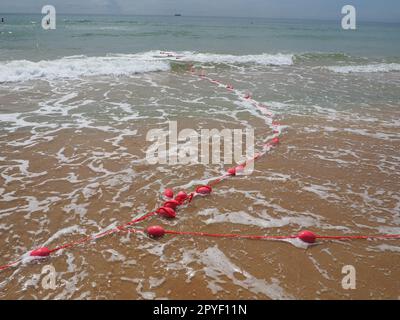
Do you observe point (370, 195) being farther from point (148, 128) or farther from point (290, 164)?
point (148, 128)

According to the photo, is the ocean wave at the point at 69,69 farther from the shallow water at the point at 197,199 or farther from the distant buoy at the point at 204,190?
the distant buoy at the point at 204,190

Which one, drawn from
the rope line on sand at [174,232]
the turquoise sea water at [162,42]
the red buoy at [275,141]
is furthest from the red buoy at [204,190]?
the turquoise sea water at [162,42]

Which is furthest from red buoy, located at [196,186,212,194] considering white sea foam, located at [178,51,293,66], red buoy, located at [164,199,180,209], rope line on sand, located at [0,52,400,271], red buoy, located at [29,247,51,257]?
white sea foam, located at [178,51,293,66]

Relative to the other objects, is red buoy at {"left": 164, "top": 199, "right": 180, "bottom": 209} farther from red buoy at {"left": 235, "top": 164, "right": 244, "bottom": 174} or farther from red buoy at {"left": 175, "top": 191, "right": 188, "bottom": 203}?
red buoy at {"left": 235, "top": 164, "right": 244, "bottom": 174}

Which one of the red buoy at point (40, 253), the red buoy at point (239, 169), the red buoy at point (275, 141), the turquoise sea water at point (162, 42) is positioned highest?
the turquoise sea water at point (162, 42)

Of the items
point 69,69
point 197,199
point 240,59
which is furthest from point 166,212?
point 240,59

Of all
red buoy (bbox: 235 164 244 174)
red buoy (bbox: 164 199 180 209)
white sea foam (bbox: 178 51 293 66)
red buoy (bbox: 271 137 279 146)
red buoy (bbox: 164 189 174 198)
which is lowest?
red buoy (bbox: 164 199 180 209)

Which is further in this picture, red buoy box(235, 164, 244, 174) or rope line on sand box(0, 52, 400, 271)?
red buoy box(235, 164, 244, 174)

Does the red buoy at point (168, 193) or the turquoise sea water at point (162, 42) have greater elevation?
the turquoise sea water at point (162, 42)

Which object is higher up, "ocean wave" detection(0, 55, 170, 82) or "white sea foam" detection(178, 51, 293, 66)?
"white sea foam" detection(178, 51, 293, 66)

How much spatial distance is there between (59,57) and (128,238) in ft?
70.5

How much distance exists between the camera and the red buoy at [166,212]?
5.14 metres

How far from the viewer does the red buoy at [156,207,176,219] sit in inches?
203
